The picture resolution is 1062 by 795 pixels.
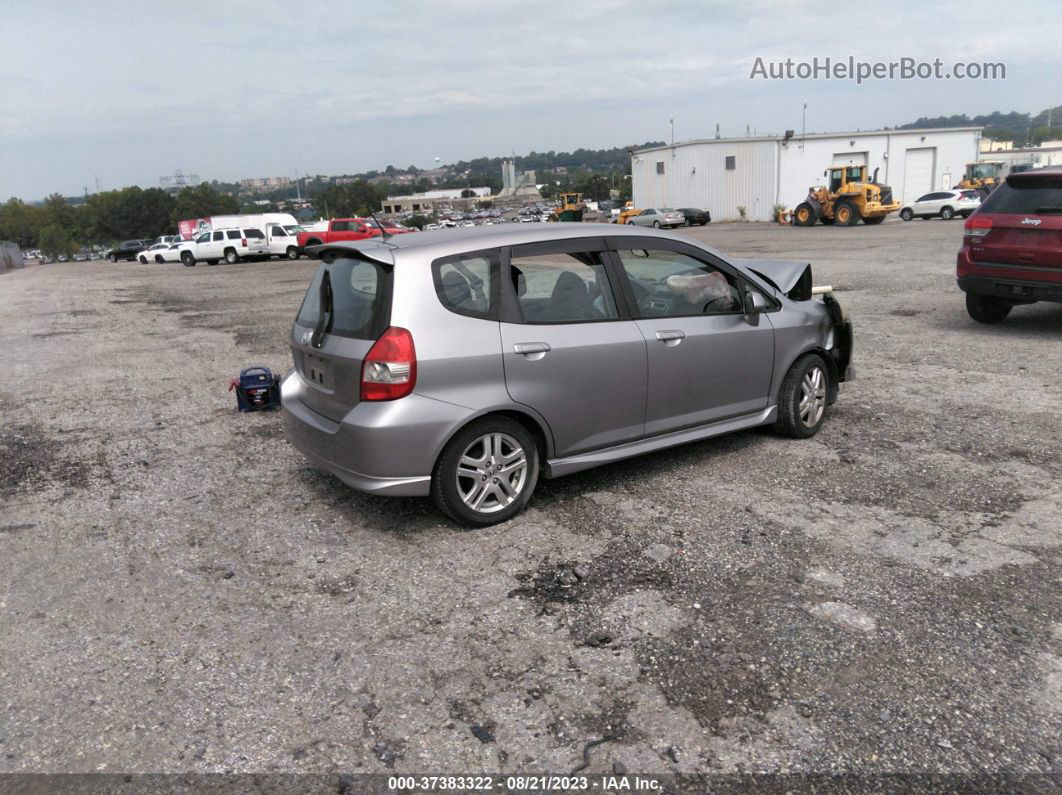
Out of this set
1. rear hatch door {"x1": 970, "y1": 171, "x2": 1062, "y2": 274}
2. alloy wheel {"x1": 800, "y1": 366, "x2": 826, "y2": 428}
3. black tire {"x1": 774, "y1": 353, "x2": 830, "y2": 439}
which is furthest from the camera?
rear hatch door {"x1": 970, "y1": 171, "x2": 1062, "y2": 274}

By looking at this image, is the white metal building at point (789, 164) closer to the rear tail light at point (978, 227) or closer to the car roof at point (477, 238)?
the rear tail light at point (978, 227)

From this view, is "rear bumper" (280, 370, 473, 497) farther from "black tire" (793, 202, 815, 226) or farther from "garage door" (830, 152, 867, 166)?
"garage door" (830, 152, 867, 166)

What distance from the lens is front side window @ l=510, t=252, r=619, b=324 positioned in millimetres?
4680

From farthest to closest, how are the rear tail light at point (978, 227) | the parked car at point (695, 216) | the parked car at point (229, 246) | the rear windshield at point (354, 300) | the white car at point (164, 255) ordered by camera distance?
the parked car at point (695, 216)
the white car at point (164, 255)
the parked car at point (229, 246)
the rear tail light at point (978, 227)
the rear windshield at point (354, 300)

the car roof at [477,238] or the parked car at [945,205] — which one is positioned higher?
the car roof at [477,238]


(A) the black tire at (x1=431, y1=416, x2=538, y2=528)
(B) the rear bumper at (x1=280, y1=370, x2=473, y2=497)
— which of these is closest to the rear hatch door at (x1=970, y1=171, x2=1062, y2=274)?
(A) the black tire at (x1=431, y1=416, x2=538, y2=528)

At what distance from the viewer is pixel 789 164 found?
169 ft

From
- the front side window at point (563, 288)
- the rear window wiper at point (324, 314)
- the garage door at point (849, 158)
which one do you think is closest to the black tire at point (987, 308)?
the front side window at point (563, 288)

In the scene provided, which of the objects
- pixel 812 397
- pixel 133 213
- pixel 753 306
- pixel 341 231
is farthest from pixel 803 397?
pixel 133 213

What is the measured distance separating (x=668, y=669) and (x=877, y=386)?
5.13m

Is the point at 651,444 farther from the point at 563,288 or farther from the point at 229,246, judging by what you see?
the point at 229,246

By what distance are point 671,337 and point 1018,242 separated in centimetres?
590

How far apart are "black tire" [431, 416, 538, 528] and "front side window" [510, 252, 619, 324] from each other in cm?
65

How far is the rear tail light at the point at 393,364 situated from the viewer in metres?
4.21
